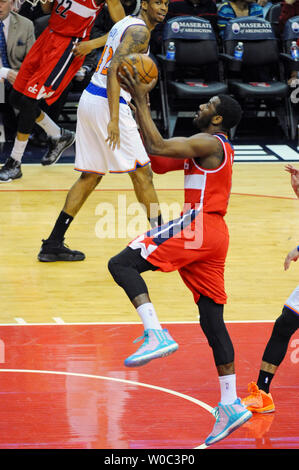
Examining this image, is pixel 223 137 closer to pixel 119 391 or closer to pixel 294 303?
pixel 294 303

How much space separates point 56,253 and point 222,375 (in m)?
2.97

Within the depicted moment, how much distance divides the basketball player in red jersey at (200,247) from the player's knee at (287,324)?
304mm

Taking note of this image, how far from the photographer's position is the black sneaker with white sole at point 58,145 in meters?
9.59

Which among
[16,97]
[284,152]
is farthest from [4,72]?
[284,152]

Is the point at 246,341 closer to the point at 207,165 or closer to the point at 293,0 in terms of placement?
the point at 207,165

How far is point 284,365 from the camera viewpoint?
4.75 meters

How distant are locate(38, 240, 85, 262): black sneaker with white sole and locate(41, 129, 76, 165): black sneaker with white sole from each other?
309 centimetres

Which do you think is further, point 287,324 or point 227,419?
point 287,324

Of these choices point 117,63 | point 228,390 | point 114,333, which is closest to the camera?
point 228,390

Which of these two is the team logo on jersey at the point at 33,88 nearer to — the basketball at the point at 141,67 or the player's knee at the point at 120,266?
the basketball at the point at 141,67

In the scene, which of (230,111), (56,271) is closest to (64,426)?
(230,111)

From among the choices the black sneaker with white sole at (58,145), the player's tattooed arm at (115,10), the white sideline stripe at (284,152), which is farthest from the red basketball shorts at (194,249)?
the white sideline stripe at (284,152)

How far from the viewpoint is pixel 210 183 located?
4.03m

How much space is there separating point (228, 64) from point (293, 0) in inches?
52.2
